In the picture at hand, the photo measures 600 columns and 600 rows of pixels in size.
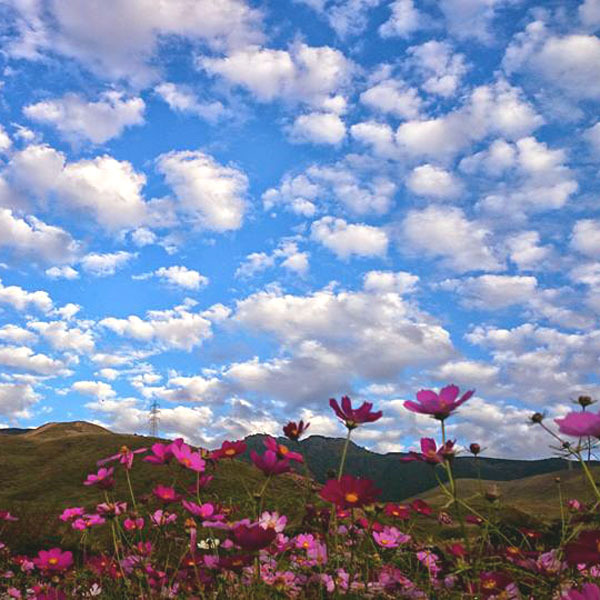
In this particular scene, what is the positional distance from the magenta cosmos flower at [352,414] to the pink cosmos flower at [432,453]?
0.20 m

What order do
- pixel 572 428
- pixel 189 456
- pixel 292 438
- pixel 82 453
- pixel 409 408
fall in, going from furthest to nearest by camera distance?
pixel 82 453 → pixel 189 456 → pixel 292 438 → pixel 409 408 → pixel 572 428

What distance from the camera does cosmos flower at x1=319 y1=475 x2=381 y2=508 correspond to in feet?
7.28

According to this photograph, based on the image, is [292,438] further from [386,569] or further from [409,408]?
[386,569]

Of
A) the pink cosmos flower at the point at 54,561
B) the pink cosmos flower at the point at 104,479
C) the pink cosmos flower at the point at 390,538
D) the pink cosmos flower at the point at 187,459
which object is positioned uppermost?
the pink cosmos flower at the point at 187,459

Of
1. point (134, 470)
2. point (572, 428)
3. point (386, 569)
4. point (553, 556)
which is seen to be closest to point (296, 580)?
point (386, 569)

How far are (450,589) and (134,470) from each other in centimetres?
1612

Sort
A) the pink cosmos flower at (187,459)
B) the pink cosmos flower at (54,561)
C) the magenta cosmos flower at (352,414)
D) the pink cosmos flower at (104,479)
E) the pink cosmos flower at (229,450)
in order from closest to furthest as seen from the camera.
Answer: the magenta cosmos flower at (352,414) < the pink cosmos flower at (187,459) < the pink cosmos flower at (229,450) < the pink cosmos flower at (104,479) < the pink cosmos flower at (54,561)

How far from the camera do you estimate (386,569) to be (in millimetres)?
3039

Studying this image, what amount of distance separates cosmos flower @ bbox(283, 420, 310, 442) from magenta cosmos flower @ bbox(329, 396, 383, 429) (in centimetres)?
22

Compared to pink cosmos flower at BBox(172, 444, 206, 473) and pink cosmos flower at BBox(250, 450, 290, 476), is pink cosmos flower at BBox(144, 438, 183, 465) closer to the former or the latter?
pink cosmos flower at BBox(172, 444, 206, 473)

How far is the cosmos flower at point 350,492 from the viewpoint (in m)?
2.22

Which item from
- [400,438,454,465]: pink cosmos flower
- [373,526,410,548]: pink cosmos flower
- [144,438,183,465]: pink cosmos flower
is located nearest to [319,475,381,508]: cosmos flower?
[400,438,454,465]: pink cosmos flower

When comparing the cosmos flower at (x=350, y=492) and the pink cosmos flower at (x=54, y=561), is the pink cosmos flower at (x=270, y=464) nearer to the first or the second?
the cosmos flower at (x=350, y=492)

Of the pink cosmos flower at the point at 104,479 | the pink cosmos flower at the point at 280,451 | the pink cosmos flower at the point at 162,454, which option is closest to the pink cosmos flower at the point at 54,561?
the pink cosmos flower at the point at 104,479
